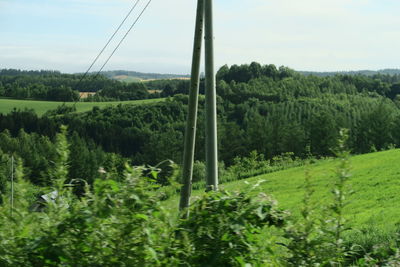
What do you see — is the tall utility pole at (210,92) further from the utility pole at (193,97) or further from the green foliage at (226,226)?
the green foliage at (226,226)

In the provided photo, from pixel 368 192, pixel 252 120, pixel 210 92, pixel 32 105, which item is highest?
pixel 210 92

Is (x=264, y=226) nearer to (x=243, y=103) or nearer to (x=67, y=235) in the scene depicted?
(x=67, y=235)

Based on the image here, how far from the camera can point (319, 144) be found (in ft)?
241

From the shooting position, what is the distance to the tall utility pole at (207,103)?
17.9 ft

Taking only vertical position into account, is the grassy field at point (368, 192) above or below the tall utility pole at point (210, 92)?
below

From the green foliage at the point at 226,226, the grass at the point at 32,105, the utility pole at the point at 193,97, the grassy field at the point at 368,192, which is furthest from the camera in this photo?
the grass at the point at 32,105

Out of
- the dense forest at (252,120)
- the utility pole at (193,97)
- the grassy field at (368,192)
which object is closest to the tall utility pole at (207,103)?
the utility pole at (193,97)

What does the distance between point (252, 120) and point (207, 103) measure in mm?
85750

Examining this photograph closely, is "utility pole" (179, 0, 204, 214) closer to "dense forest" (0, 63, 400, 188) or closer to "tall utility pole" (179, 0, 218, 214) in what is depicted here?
"tall utility pole" (179, 0, 218, 214)

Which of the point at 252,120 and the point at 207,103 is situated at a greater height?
→ the point at 207,103

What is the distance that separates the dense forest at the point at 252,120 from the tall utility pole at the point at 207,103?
4903cm

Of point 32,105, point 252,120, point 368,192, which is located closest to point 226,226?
point 368,192

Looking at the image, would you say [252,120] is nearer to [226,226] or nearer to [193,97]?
[193,97]

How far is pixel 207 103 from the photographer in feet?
19.0
